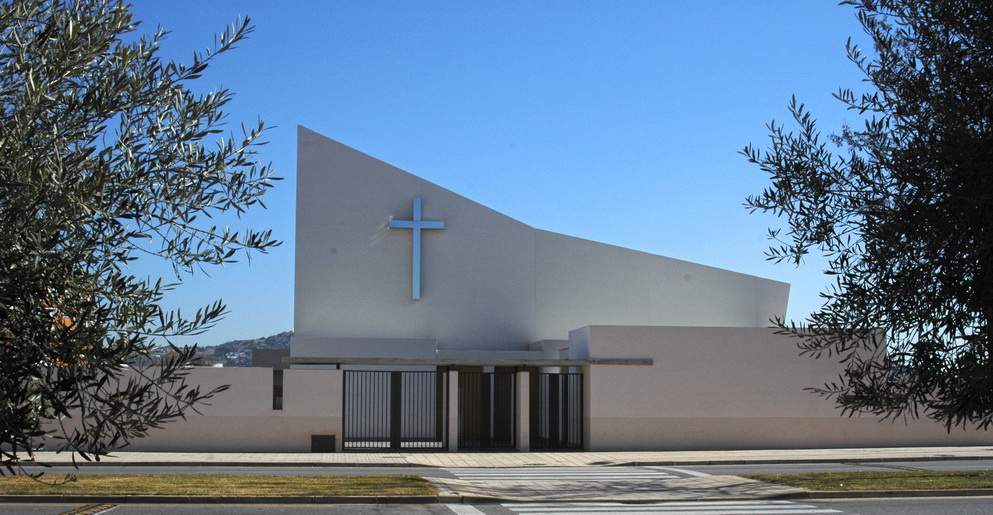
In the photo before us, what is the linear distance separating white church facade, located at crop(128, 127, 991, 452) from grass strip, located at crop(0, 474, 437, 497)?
7859 millimetres

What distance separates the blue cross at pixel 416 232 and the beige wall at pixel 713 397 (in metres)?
7.65

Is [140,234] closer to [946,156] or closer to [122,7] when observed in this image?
[122,7]

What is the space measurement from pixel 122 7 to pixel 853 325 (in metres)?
5.04

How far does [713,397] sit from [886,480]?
1000 centimetres

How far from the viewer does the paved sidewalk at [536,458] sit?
22469 mm

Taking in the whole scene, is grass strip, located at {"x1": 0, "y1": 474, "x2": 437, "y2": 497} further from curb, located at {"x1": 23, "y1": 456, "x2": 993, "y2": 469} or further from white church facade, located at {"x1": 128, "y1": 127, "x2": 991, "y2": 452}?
white church facade, located at {"x1": 128, "y1": 127, "x2": 991, "y2": 452}

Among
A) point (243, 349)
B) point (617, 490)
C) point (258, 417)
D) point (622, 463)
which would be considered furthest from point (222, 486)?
point (243, 349)

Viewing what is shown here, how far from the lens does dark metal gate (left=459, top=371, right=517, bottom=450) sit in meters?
27.7

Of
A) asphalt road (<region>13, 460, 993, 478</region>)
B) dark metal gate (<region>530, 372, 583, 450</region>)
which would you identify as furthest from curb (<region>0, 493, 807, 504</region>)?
dark metal gate (<region>530, 372, 583, 450</region>)

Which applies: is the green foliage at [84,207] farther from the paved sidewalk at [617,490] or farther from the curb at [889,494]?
the curb at [889,494]

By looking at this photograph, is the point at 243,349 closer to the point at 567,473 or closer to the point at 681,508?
the point at 567,473

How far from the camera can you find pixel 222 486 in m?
16.0

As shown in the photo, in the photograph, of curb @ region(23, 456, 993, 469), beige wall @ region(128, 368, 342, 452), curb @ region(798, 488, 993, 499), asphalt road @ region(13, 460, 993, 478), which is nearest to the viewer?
curb @ region(798, 488, 993, 499)

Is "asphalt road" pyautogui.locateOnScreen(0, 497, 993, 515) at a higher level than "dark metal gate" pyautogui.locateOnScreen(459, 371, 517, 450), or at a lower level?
lower
